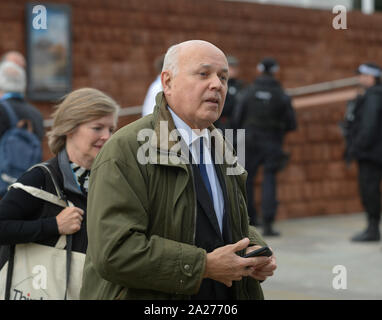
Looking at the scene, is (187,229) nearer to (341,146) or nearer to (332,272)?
(332,272)

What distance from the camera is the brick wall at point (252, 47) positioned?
971 cm

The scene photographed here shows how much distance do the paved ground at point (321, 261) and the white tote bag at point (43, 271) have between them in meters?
2.94

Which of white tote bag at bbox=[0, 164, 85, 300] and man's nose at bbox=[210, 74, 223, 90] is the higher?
man's nose at bbox=[210, 74, 223, 90]

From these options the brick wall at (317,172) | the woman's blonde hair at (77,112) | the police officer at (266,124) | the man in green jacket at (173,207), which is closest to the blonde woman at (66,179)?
the woman's blonde hair at (77,112)

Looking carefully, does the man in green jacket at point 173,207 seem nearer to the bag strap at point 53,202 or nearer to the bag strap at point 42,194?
the bag strap at point 53,202

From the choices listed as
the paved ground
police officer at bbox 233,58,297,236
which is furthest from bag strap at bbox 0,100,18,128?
police officer at bbox 233,58,297,236

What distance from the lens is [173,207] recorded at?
7.86 feet

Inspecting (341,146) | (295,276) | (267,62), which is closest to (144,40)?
(267,62)

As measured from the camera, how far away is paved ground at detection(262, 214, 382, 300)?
6215 millimetres

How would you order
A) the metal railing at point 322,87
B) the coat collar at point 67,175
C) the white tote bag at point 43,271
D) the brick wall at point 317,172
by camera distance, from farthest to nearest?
the metal railing at point 322,87
the brick wall at point 317,172
the coat collar at point 67,175
the white tote bag at point 43,271

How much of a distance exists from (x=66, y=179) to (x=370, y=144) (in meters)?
6.03

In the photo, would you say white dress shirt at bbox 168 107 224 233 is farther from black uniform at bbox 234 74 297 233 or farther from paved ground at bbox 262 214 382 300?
black uniform at bbox 234 74 297 233

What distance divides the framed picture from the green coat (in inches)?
273

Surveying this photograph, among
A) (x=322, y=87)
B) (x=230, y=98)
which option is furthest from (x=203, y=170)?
(x=322, y=87)
